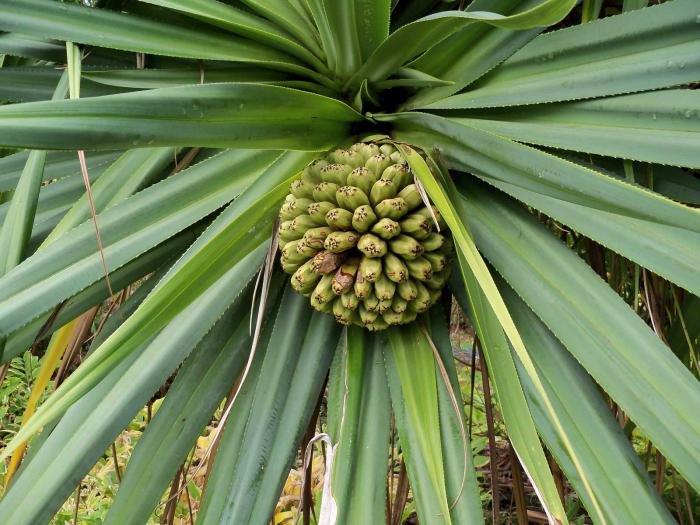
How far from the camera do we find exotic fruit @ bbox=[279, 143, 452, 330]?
0.66 metres

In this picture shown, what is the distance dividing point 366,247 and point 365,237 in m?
0.01

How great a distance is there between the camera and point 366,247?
0.66 m

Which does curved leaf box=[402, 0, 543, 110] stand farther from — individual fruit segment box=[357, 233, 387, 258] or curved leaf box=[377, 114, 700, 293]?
individual fruit segment box=[357, 233, 387, 258]

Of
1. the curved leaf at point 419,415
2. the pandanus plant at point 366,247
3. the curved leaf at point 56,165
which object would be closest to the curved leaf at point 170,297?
the pandanus plant at point 366,247

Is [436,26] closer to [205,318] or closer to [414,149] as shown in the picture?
[414,149]

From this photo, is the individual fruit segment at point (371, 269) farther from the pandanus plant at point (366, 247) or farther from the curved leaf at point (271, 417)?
the curved leaf at point (271, 417)

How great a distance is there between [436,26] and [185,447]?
557mm

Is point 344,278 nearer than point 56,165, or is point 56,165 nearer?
point 344,278

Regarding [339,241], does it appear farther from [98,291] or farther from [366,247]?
[98,291]

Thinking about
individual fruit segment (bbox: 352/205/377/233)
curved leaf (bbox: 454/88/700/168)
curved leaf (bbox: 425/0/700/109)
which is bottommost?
individual fruit segment (bbox: 352/205/377/233)

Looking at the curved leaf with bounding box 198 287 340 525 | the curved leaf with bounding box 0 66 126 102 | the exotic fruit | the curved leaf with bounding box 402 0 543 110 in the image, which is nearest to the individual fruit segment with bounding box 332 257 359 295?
the exotic fruit

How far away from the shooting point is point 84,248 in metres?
0.75

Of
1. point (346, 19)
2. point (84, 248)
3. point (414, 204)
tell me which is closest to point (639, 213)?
point (414, 204)

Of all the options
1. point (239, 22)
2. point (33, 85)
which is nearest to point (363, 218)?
point (239, 22)
